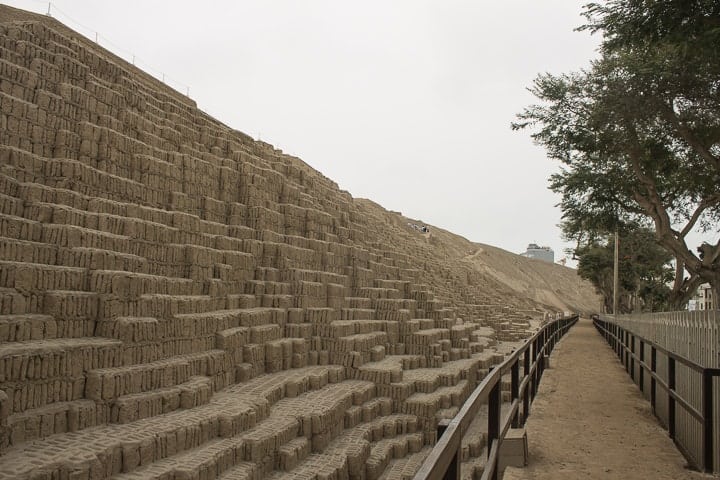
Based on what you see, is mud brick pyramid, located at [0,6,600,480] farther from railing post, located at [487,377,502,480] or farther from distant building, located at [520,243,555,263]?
distant building, located at [520,243,555,263]

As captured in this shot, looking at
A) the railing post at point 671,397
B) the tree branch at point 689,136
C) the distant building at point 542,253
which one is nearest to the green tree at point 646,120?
the tree branch at point 689,136

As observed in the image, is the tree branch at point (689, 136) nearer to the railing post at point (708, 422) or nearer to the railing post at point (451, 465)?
the railing post at point (708, 422)

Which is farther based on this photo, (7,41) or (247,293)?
(247,293)

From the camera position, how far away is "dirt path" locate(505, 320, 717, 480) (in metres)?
4.54

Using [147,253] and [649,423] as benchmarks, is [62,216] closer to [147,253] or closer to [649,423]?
[147,253]

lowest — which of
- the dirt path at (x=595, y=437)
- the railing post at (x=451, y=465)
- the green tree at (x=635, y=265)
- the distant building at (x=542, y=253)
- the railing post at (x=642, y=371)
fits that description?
the dirt path at (x=595, y=437)

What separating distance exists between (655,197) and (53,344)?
1519cm

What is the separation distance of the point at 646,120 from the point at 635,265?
23.6 m

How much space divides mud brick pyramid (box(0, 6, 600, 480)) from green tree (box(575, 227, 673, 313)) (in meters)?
24.1

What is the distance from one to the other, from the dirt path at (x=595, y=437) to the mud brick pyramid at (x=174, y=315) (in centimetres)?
197

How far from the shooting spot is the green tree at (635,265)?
3428cm

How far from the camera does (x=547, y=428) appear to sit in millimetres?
5883

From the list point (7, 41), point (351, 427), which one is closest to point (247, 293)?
point (351, 427)

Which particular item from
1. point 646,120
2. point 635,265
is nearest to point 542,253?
point 635,265
